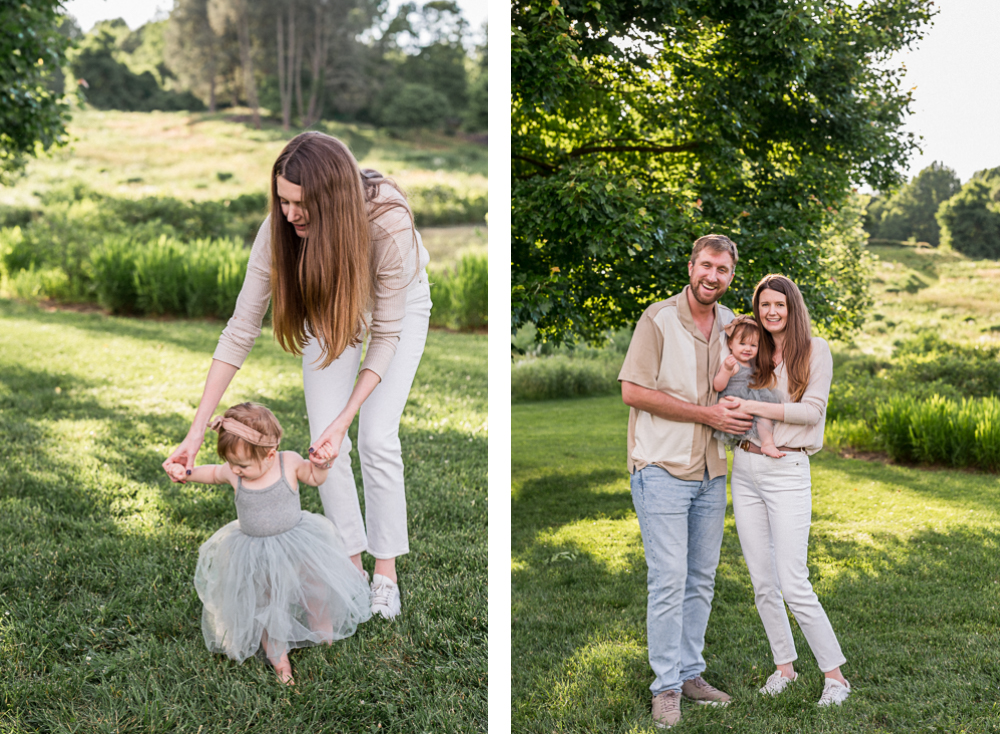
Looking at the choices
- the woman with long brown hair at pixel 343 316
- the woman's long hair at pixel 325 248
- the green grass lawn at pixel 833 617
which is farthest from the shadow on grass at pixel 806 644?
the woman's long hair at pixel 325 248

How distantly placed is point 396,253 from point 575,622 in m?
1.89

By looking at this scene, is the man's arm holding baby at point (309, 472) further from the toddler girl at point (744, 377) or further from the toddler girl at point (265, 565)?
the toddler girl at point (744, 377)

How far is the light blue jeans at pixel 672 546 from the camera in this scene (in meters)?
2.47

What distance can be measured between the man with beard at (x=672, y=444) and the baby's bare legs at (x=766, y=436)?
5.8 inches

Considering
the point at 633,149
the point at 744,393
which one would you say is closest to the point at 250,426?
the point at 744,393

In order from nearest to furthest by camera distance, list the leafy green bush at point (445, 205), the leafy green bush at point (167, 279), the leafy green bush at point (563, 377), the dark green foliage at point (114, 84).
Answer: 1. the leafy green bush at point (563, 377)
2. the leafy green bush at point (167, 279)
3. the dark green foliage at point (114, 84)
4. the leafy green bush at point (445, 205)

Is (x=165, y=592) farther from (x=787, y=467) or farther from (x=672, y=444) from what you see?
(x=787, y=467)

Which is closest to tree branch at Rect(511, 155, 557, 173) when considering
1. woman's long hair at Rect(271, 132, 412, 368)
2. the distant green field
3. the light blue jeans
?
woman's long hair at Rect(271, 132, 412, 368)

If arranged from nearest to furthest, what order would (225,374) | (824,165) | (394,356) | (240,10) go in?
1. (225,374)
2. (394,356)
3. (824,165)
4. (240,10)

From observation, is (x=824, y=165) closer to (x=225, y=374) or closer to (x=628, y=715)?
(x=628, y=715)

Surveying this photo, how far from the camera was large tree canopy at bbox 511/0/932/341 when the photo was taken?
3654 millimetres

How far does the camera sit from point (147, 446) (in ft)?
14.0

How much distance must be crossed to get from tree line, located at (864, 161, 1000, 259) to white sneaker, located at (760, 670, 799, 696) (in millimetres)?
2519

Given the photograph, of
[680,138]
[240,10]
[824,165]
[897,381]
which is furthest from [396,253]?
[240,10]
